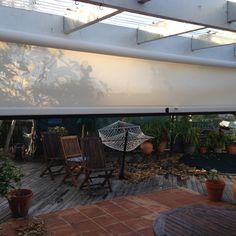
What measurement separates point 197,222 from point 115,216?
1982mm

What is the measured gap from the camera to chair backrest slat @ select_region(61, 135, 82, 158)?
6383 millimetres

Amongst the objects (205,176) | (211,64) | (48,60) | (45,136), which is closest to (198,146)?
(205,176)

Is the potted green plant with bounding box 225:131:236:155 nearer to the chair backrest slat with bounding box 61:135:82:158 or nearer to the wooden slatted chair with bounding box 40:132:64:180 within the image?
the chair backrest slat with bounding box 61:135:82:158

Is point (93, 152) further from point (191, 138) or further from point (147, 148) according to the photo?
point (191, 138)

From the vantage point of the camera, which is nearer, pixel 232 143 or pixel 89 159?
pixel 89 159

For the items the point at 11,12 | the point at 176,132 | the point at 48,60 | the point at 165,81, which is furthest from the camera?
the point at 176,132

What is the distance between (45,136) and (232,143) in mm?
5893

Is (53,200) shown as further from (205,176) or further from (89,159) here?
(205,176)

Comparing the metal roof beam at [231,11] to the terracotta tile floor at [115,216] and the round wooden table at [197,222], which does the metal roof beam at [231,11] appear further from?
the terracotta tile floor at [115,216]

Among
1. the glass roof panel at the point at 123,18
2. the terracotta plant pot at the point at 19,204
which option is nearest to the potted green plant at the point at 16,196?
the terracotta plant pot at the point at 19,204

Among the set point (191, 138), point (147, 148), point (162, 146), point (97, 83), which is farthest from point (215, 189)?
point (191, 138)

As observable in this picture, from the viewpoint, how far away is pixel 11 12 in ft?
13.3

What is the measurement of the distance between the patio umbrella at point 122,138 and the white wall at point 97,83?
914mm

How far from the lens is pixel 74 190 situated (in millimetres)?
5590
